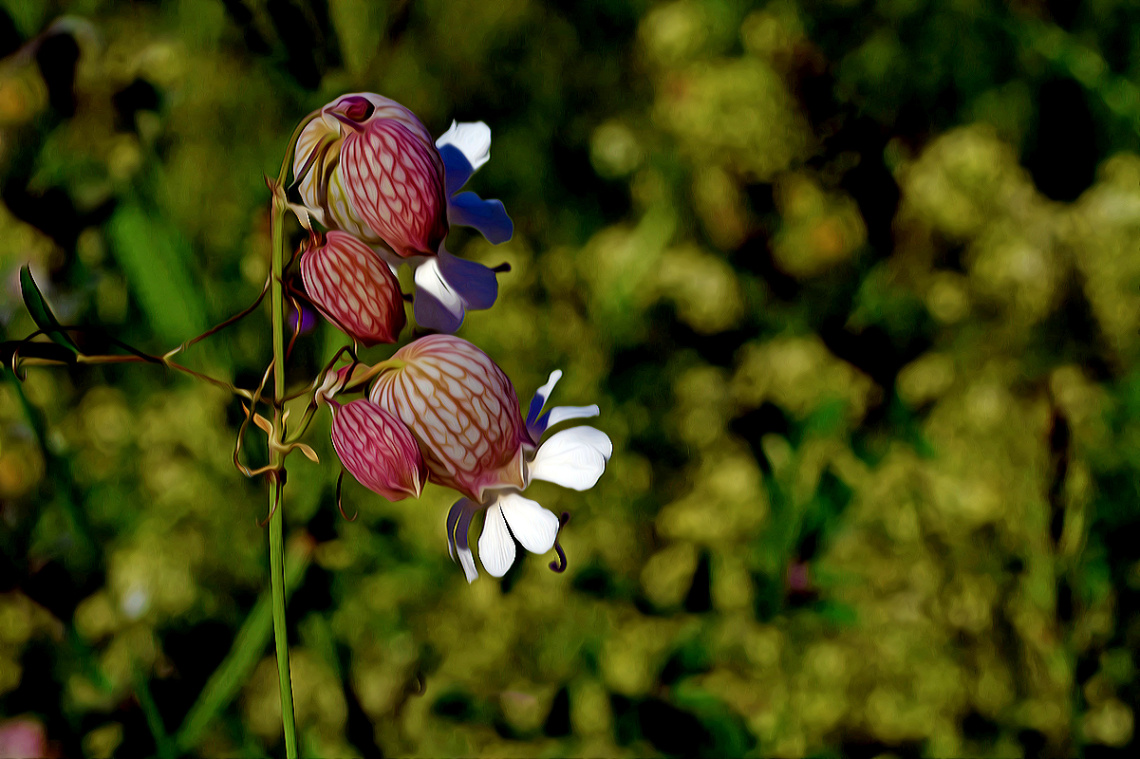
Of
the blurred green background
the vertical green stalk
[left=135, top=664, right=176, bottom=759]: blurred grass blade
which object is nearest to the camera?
the vertical green stalk

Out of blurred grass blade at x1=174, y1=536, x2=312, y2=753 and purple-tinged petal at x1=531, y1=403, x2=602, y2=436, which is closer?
purple-tinged petal at x1=531, y1=403, x2=602, y2=436

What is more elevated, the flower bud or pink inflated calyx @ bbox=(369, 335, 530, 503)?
the flower bud

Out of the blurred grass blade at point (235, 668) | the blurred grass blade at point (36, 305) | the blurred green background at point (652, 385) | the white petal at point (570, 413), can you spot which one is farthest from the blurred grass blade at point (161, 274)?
the white petal at point (570, 413)

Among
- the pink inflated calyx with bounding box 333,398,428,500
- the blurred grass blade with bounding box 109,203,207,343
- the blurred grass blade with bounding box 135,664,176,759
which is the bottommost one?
the blurred grass blade with bounding box 135,664,176,759

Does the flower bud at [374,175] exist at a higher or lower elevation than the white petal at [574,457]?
higher

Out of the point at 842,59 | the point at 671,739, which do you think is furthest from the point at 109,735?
the point at 842,59

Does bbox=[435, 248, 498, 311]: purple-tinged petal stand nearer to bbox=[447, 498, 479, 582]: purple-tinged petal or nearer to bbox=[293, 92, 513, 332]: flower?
bbox=[293, 92, 513, 332]: flower

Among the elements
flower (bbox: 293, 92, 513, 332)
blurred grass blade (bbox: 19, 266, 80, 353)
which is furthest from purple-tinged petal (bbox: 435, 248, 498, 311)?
blurred grass blade (bbox: 19, 266, 80, 353)

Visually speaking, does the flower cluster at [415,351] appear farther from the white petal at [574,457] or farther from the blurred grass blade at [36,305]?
the blurred grass blade at [36,305]
